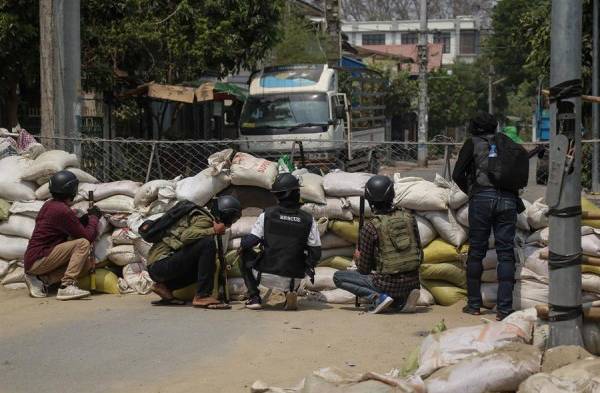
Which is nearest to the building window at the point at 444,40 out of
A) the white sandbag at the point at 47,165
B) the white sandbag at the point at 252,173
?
the white sandbag at the point at 47,165

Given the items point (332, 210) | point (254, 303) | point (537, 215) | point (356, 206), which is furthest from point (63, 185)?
point (537, 215)

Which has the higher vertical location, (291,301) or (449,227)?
(449,227)

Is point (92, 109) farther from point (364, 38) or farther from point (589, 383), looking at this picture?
point (364, 38)

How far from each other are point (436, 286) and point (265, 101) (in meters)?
12.0

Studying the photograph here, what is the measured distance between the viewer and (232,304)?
25.7 ft

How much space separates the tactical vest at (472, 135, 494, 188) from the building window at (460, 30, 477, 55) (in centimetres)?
8186

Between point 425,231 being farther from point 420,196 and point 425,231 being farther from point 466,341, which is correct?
point 466,341

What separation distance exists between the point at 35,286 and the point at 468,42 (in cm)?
8334

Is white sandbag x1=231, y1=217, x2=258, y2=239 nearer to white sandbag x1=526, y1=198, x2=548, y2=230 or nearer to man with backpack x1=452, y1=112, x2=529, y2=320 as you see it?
man with backpack x1=452, y1=112, x2=529, y2=320

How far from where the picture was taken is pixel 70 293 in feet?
26.3

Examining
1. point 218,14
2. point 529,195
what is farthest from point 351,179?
point 218,14

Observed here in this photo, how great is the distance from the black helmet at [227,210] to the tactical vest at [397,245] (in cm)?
124

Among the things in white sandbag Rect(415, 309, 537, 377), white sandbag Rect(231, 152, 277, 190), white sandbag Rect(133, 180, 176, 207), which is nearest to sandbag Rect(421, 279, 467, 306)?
white sandbag Rect(231, 152, 277, 190)

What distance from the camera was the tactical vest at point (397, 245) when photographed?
281 inches
